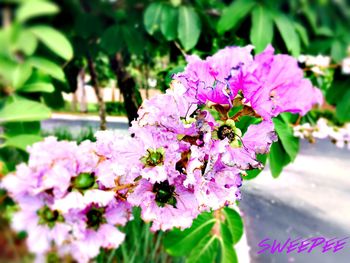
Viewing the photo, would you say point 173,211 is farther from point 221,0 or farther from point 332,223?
point 332,223

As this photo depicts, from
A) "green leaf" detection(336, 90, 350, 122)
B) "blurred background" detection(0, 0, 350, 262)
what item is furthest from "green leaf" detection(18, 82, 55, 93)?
"green leaf" detection(336, 90, 350, 122)

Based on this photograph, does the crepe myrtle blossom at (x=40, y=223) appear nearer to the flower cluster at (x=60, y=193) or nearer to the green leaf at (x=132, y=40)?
the flower cluster at (x=60, y=193)

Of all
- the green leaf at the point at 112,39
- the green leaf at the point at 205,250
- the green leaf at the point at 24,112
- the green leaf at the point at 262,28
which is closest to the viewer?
the green leaf at the point at 24,112

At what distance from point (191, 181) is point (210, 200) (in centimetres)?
3

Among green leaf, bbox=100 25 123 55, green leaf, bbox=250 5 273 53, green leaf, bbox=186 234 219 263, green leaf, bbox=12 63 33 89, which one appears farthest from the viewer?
green leaf, bbox=100 25 123 55

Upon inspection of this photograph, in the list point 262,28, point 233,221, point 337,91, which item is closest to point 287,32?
point 262,28

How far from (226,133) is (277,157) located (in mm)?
437

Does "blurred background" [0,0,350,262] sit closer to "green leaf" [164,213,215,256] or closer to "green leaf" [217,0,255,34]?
"green leaf" [217,0,255,34]

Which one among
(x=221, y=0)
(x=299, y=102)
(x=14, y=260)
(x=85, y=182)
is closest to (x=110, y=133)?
(x=85, y=182)

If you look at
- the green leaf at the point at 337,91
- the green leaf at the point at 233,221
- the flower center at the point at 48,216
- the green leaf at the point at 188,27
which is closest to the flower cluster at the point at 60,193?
the flower center at the point at 48,216

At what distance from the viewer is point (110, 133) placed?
336mm

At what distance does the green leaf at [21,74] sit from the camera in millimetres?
627

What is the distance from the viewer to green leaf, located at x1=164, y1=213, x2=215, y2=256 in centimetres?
71

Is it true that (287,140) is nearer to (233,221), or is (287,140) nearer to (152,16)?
(233,221)
